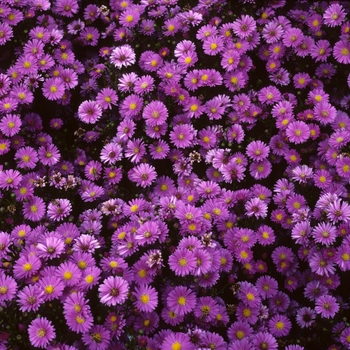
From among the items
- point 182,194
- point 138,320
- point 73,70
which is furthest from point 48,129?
point 138,320

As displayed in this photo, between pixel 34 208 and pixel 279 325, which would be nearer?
pixel 279 325

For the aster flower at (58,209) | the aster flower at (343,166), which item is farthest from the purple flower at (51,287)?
the aster flower at (343,166)

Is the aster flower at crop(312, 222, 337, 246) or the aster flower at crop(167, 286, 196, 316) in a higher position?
the aster flower at crop(312, 222, 337, 246)

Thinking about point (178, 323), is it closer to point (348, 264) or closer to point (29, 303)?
point (29, 303)

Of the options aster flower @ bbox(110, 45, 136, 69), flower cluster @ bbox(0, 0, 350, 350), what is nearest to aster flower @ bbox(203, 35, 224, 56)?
flower cluster @ bbox(0, 0, 350, 350)

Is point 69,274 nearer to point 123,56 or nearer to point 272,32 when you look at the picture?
point 123,56

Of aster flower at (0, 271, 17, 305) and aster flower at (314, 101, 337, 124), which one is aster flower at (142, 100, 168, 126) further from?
aster flower at (0, 271, 17, 305)

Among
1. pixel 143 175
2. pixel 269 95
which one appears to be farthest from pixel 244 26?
pixel 143 175

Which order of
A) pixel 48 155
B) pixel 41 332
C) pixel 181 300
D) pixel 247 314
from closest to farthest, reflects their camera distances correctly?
1. pixel 41 332
2. pixel 181 300
3. pixel 247 314
4. pixel 48 155
